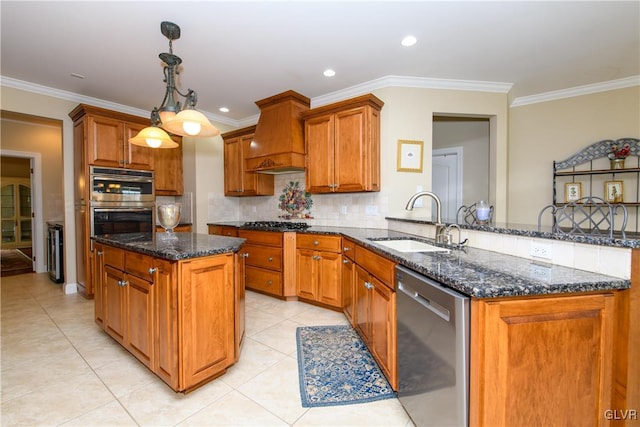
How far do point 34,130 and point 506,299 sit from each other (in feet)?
22.5

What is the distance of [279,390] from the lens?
5.77 ft

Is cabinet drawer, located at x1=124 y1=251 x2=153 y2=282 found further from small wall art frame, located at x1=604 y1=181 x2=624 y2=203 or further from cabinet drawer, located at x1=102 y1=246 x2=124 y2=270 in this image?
small wall art frame, located at x1=604 y1=181 x2=624 y2=203

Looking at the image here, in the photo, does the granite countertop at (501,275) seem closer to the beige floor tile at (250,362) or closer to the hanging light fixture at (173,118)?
the beige floor tile at (250,362)

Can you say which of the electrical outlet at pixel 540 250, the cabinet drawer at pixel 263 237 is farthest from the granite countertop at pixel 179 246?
the electrical outlet at pixel 540 250

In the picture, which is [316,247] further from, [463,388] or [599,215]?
[599,215]

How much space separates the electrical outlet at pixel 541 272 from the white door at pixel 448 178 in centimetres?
325

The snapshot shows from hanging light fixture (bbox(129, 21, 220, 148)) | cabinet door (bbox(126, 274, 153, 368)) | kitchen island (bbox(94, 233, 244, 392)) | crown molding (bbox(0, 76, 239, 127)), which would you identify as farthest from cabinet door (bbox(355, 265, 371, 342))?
crown molding (bbox(0, 76, 239, 127))

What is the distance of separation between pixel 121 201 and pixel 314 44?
3.11 metres

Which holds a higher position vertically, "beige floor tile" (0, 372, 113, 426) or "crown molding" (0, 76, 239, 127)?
"crown molding" (0, 76, 239, 127)

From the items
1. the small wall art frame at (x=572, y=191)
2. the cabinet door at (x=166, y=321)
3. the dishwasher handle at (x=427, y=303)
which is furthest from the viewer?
the small wall art frame at (x=572, y=191)

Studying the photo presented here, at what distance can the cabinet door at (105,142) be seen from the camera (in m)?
3.39

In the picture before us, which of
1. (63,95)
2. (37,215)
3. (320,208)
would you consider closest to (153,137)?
(320,208)

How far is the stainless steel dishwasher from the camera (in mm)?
1060

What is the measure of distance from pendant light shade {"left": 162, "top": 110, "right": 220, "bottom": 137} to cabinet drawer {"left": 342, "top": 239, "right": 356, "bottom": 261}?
4.93 feet
